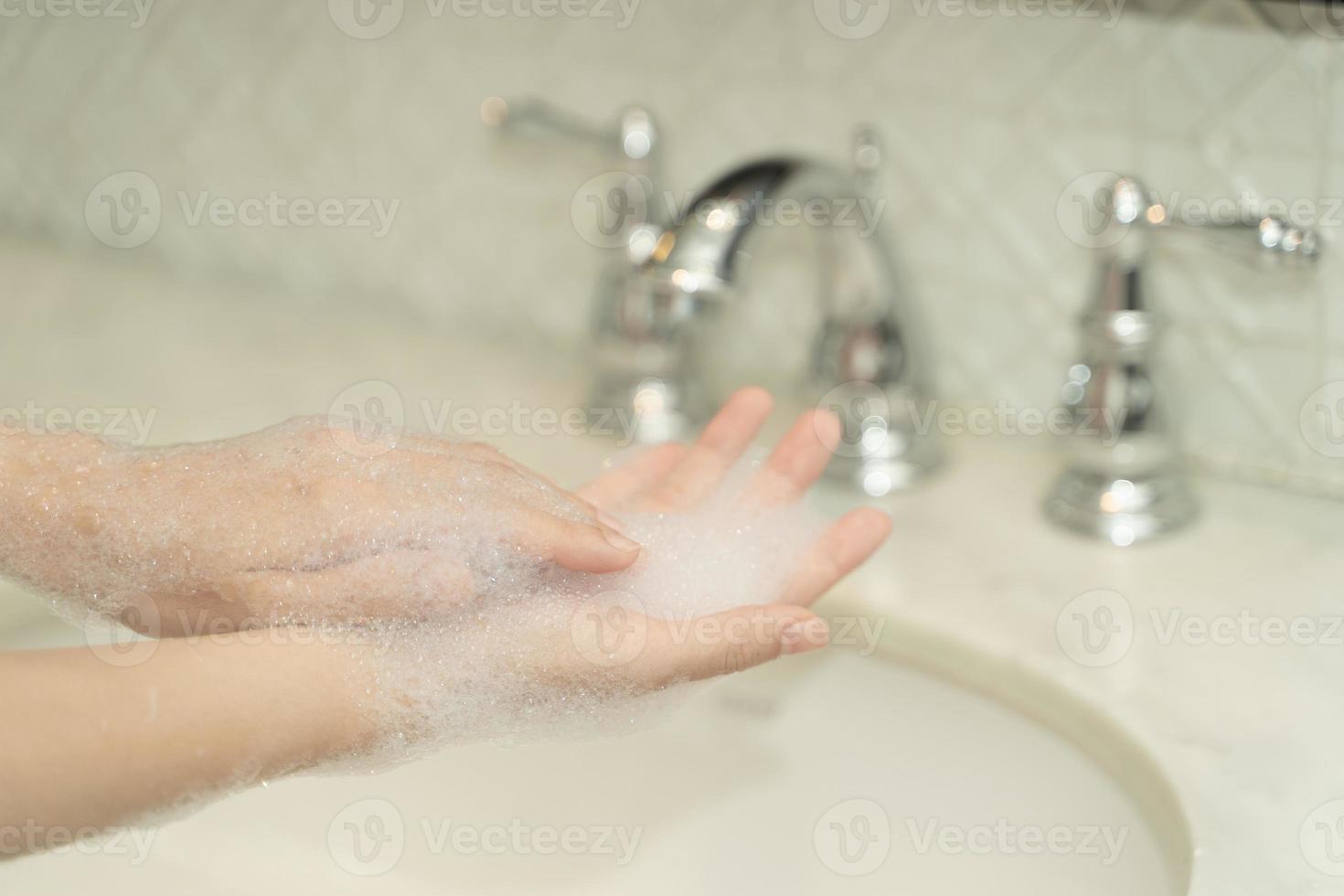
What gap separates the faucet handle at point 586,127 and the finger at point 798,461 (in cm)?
25

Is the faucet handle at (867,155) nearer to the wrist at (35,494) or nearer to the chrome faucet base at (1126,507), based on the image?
the chrome faucet base at (1126,507)

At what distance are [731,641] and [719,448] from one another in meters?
0.18

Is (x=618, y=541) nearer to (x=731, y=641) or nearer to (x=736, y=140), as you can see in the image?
(x=731, y=641)

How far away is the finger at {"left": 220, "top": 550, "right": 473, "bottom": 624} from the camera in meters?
0.58

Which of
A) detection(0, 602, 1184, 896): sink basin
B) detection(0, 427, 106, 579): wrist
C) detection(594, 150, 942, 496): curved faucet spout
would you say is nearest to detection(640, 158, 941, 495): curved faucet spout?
detection(594, 150, 942, 496): curved faucet spout

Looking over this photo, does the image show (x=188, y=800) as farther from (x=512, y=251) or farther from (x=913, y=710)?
(x=512, y=251)

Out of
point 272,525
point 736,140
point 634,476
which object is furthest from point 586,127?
point 272,525

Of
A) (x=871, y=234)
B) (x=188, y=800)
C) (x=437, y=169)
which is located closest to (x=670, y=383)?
(x=871, y=234)

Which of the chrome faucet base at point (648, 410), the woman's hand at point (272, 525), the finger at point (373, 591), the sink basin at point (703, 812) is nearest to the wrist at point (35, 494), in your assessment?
the woman's hand at point (272, 525)

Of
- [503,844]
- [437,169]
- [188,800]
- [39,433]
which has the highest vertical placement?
[437,169]

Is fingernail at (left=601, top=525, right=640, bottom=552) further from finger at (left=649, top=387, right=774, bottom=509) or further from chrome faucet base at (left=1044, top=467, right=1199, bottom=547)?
chrome faucet base at (left=1044, top=467, right=1199, bottom=547)

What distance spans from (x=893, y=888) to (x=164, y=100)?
2.68 ft

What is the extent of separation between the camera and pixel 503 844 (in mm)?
769

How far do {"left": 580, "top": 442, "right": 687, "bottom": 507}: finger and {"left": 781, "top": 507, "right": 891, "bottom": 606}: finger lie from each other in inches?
4.1
